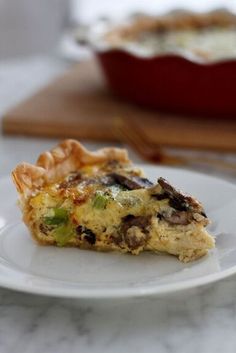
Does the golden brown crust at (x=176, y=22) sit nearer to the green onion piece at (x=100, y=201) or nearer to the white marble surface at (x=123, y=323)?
the green onion piece at (x=100, y=201)

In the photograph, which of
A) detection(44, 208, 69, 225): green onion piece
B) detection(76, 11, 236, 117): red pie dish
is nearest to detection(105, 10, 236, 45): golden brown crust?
detection(76, 11, 236, 117): red pie dish

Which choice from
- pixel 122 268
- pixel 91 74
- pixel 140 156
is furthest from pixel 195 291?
pixel 91 74

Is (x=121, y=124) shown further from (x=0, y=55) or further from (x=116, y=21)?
(x=0, y=55)

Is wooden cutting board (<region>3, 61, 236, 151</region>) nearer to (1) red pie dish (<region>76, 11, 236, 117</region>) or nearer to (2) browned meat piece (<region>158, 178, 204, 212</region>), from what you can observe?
(1) red pie dish (<region>76, 11, 236, 117</region>)

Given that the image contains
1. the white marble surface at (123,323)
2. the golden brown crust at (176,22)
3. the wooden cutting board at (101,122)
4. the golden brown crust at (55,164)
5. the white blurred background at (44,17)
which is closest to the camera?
the white marble surface at (123,323)

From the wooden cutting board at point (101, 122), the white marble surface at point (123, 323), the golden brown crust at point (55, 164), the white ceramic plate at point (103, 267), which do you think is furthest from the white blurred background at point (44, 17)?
the white marble surface at point (123, 323)

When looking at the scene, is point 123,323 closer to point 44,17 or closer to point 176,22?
point 176,22

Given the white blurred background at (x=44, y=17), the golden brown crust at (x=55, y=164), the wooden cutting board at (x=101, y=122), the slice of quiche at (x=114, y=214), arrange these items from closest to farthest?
the slice of quiche at (x=114, y=214) < the golden brown crust at (x=55, y=164) < the wooden cutting board at (x=101, y=122) < the white blurred background at (x=44, y=17)

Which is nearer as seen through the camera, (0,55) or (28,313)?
(28,313)
